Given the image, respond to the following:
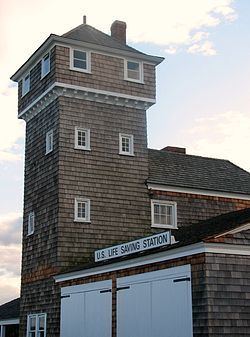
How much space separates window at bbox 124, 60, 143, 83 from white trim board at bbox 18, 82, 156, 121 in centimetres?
115

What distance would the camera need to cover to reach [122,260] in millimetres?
24438

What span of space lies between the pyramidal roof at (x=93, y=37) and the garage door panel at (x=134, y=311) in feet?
46.8

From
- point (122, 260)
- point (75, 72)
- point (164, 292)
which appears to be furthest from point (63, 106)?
point (164, 292)

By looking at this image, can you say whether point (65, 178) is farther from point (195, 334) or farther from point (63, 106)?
point (195, 334)

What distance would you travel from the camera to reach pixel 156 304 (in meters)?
22.5

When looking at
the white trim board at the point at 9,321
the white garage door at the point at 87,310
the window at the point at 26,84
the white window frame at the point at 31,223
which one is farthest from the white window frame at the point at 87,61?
the white trim board at the point at 9,321

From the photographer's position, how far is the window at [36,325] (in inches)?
1212

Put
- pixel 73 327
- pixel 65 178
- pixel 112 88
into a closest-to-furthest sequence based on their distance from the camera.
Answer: pixel 73 327 < pixel 65 178 < pixel 112 88

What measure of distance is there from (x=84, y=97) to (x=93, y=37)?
12.7ft

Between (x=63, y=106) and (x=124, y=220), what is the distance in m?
6.45

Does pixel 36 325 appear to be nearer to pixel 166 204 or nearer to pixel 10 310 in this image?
pixel 166 204

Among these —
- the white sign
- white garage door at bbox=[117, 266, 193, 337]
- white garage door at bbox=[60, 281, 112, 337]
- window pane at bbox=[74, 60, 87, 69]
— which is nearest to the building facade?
window pane at bbox=[74, 60, 87, 69]

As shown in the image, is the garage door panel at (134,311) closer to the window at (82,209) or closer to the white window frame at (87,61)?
the window at (82,209)

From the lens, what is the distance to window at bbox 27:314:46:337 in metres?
30.8
